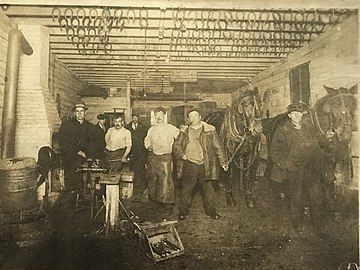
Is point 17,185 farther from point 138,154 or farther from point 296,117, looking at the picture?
point 296,117

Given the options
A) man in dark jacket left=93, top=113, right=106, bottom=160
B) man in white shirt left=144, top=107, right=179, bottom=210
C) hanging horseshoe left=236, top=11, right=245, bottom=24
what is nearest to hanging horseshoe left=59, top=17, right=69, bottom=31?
man in dark jacket left=93, top=113, right=106, bottom=160

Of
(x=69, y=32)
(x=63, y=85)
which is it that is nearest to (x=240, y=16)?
(x=69, y=32)

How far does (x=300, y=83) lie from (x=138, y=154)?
2805 mm

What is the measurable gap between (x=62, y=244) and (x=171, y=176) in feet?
5.43

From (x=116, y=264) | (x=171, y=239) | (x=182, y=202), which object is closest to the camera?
(x=116, y=264)

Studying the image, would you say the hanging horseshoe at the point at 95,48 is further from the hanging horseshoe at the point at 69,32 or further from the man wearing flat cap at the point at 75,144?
the man wearing flat cap at the point at 75,144

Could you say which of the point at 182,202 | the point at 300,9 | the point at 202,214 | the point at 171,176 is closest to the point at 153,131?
the point at 171,176

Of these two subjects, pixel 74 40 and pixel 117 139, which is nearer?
pixel 117 139

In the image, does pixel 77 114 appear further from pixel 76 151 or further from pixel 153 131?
pixel 153 131

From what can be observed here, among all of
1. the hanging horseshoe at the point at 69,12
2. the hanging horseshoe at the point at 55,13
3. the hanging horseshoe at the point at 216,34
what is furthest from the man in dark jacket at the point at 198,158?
the hanging horseshoe at the point at 55,13

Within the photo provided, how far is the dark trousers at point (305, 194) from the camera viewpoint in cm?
374

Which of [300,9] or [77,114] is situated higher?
[300,9]

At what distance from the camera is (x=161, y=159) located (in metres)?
3.86

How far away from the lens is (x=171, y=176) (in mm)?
3840
